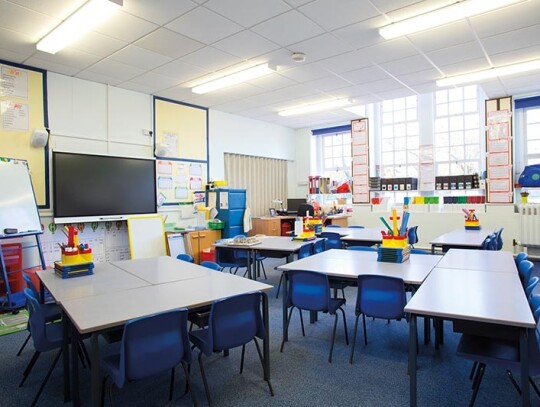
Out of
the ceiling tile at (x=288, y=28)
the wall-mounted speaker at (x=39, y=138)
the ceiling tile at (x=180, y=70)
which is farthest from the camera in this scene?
the ceiling tile at (x=180, y=70)

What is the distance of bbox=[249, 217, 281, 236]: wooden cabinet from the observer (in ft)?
26.5

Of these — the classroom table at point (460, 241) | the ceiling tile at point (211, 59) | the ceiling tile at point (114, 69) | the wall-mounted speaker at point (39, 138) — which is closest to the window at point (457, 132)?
the classroom table at point (460, 241)

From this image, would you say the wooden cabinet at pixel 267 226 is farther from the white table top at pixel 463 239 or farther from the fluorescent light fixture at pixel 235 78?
the white table top at pixel 463 239

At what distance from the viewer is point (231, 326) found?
8.10 ft

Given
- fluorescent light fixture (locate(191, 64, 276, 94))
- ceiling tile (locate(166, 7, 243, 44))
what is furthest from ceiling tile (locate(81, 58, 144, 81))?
ceiling tile (locate(166, 7, 243, 44))

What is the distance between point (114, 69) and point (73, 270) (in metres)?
3.24

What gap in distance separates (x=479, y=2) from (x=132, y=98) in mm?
5147

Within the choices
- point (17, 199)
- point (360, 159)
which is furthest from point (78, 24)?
point (360, 159)

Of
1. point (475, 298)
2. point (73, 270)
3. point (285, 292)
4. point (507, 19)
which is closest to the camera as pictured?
point (475, 298)

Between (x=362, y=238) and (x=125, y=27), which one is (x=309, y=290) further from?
(x=125, y=27)

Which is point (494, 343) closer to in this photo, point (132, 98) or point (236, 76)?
point (236, 76)

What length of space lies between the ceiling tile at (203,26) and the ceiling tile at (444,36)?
2.17m

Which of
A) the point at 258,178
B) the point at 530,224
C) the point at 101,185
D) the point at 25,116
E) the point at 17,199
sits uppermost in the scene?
the point at 25,116

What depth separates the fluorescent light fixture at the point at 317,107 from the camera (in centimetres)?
724
